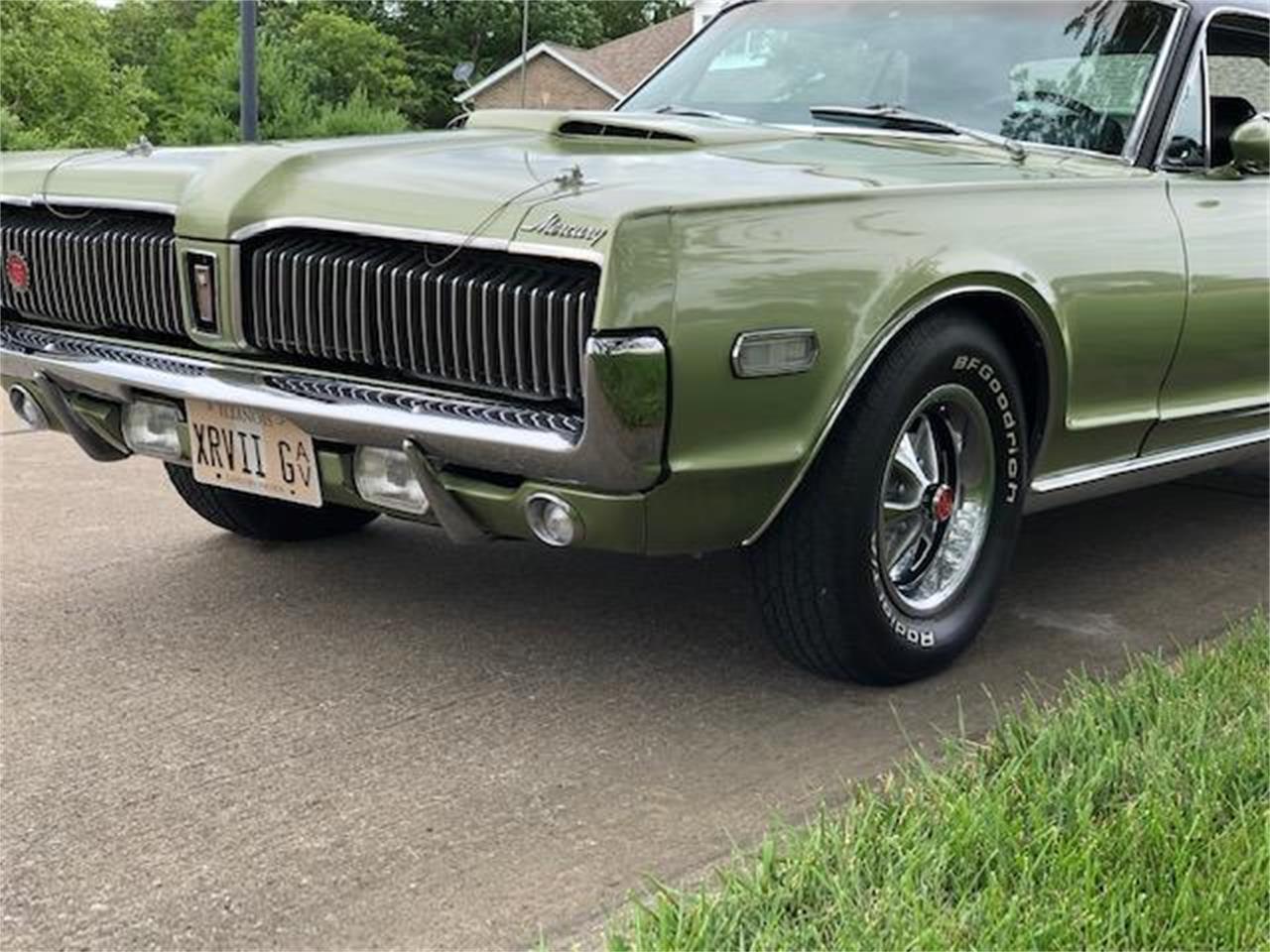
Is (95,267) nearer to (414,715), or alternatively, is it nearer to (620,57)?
(414,715)

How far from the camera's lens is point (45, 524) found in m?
5.01

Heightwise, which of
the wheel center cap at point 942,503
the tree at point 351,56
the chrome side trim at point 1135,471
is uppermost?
the wheel center cap at point 942,503

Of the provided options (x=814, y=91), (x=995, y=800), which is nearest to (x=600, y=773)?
(x=995, y=800)

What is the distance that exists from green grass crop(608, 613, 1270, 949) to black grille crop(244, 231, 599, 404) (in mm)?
1002

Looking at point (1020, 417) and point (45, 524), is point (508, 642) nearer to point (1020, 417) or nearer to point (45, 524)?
point (1020, 417)

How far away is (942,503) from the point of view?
12.2ft

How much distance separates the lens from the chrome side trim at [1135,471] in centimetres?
403

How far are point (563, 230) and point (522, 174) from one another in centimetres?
42

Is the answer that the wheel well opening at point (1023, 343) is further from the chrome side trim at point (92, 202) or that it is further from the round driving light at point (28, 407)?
the round driving light at point (28, 407)

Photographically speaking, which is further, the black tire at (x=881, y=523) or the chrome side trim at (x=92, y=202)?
the chrome side trim at (x=92, y=202)

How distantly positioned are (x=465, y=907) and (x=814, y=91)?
9.46ft

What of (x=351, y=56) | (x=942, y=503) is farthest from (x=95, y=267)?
(x=351, y=56)

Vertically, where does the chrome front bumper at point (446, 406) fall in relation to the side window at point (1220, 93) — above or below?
below

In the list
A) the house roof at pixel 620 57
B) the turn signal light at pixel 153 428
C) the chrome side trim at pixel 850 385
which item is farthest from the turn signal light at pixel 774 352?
the house roof at pixel 620 57
